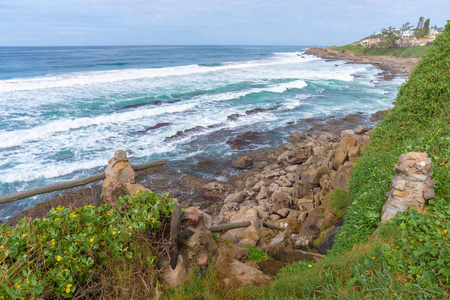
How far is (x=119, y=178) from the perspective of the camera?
228 inches

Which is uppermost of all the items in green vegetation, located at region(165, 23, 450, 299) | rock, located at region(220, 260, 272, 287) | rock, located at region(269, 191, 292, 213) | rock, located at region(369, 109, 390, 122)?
green vegetation, located at region(165, 23, 450, 299)

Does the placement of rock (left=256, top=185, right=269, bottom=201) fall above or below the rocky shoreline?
below

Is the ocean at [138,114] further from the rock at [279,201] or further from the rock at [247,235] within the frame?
the rock at [247,235]

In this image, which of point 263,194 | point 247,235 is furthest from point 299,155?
point 247,235

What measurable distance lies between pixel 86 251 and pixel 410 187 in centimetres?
536

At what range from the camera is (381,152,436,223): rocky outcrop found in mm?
5152

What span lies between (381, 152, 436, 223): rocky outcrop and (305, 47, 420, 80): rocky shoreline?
45.6 metres

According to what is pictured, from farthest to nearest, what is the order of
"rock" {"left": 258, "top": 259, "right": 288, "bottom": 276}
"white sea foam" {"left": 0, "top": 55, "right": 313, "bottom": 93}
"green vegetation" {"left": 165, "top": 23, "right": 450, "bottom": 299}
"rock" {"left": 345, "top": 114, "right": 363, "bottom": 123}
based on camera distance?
"white sea foam" {"left": 0, "top": 55, "right": 313, "bottom": 93} < "rock" {"left": 345, "top": 114, "right": 363, "bottom": 123} < "rock" {"left": 258, "top": 259, "right": 288, "bottom": 276} < "green vegetation" {"left": 165, "top": 23, "right": 450, "bottom": 299}

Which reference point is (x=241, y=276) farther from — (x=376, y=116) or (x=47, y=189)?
(x=376, y=116)

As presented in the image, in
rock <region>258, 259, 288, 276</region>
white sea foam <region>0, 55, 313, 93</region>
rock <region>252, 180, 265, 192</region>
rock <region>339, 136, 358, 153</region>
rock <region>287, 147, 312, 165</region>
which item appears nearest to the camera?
rock <region>258, 259, 288, 276</region>

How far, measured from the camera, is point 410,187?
17.1ft

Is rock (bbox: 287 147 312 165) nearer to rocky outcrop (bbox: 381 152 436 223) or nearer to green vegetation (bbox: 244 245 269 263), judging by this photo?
green vegetation (bbox: 244 245 269 263)

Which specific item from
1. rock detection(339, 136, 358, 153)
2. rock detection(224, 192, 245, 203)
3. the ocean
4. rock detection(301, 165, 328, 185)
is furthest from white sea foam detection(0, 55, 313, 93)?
rock detection(339, 136, 358, 153)

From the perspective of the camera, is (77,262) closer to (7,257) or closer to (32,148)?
(7,257)
